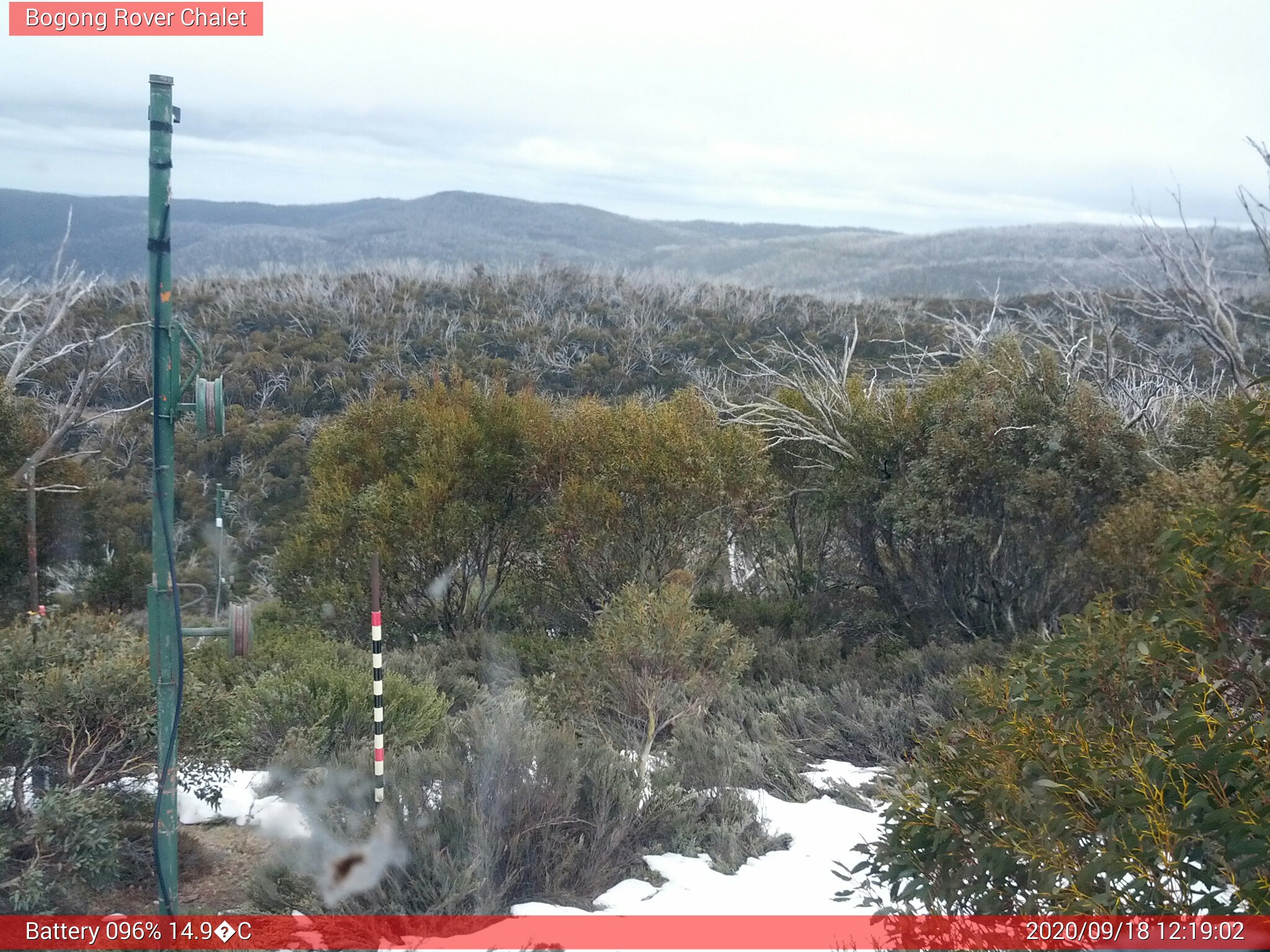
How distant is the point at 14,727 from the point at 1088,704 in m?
4.56

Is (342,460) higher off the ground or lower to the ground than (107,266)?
lower

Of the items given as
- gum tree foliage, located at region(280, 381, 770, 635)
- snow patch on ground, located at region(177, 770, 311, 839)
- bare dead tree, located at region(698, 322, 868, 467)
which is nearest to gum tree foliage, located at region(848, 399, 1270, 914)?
snow patch on ground, located at region(177, 770, 311, 839)

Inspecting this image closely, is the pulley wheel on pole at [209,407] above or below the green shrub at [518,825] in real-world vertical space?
above

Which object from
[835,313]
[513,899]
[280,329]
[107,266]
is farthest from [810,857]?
[835,313]

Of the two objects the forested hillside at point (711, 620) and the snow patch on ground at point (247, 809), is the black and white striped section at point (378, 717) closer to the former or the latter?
the forested hillside at point (711, 620)

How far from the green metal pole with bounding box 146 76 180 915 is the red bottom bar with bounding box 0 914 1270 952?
0.34 metres

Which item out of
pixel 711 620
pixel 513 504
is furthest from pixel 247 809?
pixel 513 504

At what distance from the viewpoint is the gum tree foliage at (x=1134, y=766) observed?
2322 millimetres

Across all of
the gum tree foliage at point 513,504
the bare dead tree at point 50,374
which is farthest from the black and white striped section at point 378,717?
the gum tree foliage at point 513,504

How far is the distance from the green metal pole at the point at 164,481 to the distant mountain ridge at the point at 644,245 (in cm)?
1390

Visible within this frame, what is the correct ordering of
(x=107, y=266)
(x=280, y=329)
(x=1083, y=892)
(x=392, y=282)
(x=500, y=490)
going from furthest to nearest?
1. (x=392, y=282)
2. (x=280, y=329)
3. (x=107, y=266)
4. (x=500, y=490)
5. (x=1083, y=892)

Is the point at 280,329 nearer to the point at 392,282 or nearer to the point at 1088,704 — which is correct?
the point at 392,282

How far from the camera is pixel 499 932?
425 cm

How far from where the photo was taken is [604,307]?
38688 millimetres
